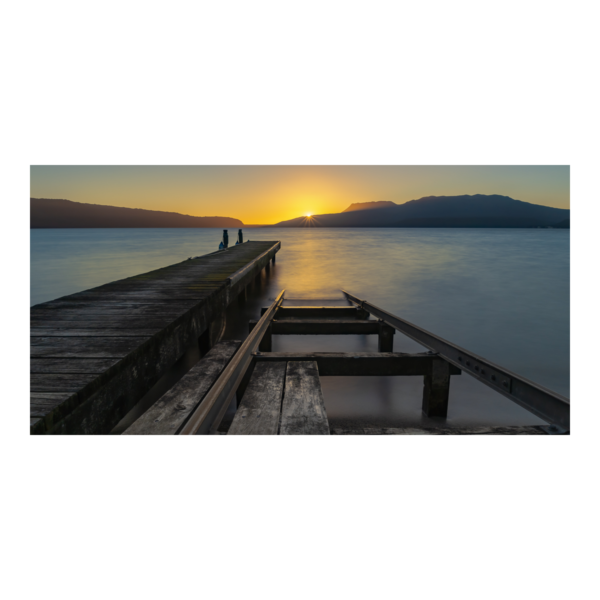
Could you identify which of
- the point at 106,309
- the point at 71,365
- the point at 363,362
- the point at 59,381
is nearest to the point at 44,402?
the point at 59,381

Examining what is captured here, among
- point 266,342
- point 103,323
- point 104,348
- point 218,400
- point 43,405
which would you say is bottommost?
point 266,342

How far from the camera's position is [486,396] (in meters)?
4.63

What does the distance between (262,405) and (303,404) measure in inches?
11.5

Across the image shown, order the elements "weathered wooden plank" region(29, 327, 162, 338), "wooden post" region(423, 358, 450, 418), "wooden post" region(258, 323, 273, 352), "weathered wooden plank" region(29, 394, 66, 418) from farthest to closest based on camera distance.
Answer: "wooden post" region(258, 323, 273, 352)
"wooden post" region(423, 358, 450, 418)
"weathered wooden plank" region(29, 327, 162, 338)
"weathered wooden plank" region(29, 394, 66, 418)

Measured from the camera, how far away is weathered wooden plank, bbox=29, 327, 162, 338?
298cm

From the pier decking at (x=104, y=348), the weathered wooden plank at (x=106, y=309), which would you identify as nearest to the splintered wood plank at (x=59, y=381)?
the pier decking at (x=104, y=348)

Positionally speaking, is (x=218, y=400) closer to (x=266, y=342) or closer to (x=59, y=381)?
(x=59, y=381)

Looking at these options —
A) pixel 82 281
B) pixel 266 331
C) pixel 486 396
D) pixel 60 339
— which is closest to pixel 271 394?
pixel 60 339

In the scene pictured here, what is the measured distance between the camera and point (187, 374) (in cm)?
327

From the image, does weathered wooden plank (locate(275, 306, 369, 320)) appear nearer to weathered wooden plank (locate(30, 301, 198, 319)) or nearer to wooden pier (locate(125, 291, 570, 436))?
wooden pier (locate(125, 291, 570, 436))

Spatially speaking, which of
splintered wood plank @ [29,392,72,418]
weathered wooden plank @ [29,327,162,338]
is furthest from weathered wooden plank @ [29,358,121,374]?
weathered wooden plank @ [29,327,162,338]
